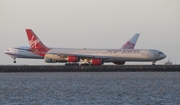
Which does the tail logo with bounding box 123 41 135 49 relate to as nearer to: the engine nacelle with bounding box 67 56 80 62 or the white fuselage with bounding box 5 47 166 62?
the white fuselage with bounding box 5 47 166 62

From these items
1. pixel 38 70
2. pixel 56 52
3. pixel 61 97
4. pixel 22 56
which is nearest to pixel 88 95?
pixel 61 97

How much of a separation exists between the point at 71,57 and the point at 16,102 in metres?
75.0

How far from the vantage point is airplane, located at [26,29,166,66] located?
397ft

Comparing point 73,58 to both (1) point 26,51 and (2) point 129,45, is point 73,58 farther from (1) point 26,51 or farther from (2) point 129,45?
(2) point 129,45

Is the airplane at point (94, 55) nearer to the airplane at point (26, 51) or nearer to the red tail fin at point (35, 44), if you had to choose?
the red tail fin at point (35, 44)

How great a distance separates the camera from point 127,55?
398 ft

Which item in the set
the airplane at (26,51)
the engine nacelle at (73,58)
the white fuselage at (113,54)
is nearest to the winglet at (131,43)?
the airplane at (26,51)

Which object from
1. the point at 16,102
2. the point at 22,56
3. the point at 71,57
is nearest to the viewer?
the point at 16,102

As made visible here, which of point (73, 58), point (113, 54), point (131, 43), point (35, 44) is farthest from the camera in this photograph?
point (131, 43)

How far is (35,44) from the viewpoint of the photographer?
438 ft

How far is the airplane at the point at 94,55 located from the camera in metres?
121

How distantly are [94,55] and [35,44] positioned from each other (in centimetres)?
1521

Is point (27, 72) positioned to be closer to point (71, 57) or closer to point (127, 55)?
point (71, 57)

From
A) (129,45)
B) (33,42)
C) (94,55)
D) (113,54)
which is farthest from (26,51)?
(129,45)
